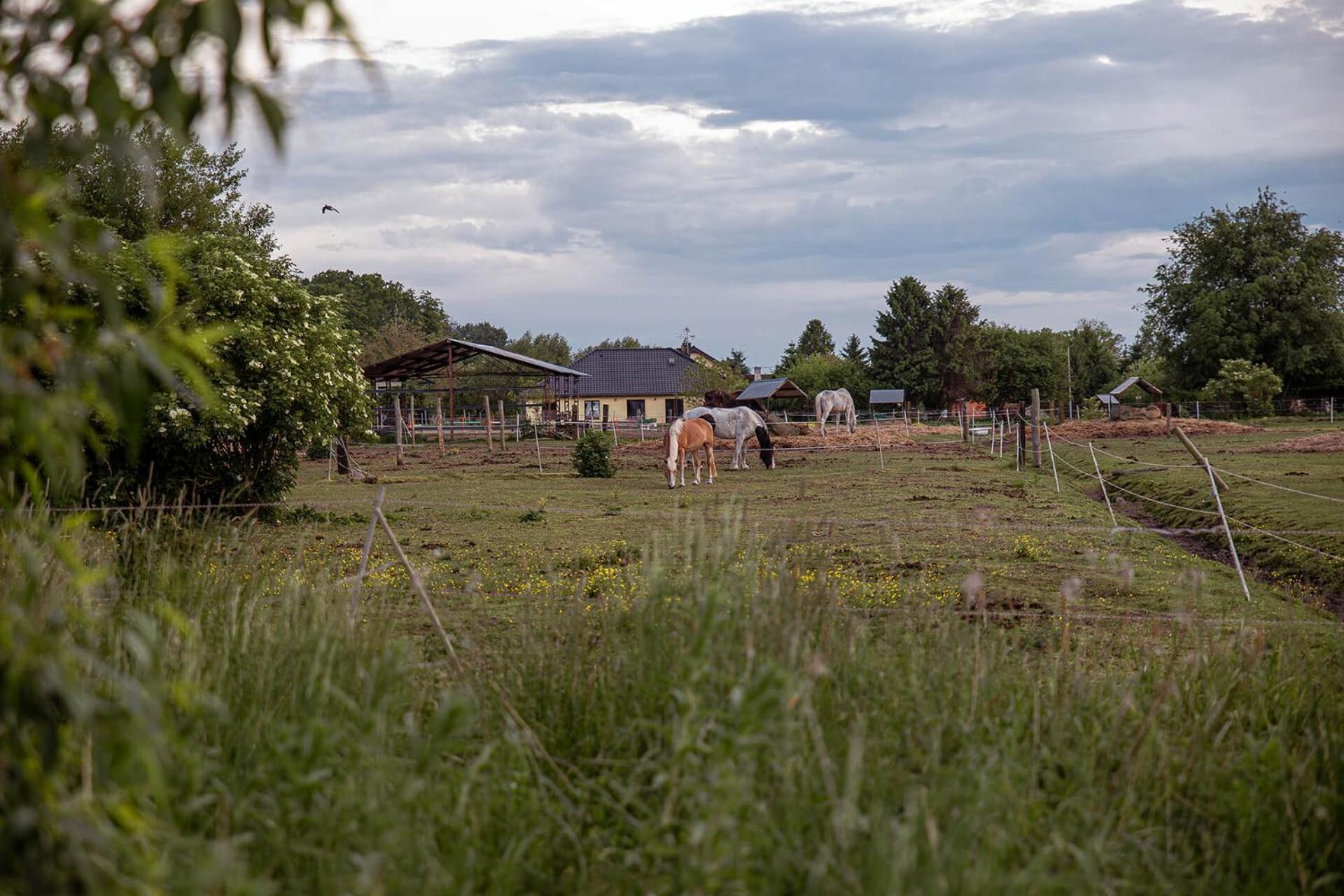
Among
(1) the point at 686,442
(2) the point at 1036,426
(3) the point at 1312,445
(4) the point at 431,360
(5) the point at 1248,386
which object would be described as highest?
(4) the point at 431,360

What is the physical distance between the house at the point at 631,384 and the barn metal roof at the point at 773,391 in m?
16.2

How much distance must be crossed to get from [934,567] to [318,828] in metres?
8.57

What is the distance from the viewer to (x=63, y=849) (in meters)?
2.38

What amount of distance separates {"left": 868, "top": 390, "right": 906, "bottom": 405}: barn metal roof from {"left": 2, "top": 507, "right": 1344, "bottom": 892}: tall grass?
71.0m

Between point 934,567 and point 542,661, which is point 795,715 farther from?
point 934,567

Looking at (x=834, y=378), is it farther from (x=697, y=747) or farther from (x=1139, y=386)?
(x=697, y=747)

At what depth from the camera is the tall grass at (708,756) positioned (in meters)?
2.98

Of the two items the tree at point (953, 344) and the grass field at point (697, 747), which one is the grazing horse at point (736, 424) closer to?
the grass field at point (697, 747)

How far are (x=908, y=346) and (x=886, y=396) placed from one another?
6.15 meters

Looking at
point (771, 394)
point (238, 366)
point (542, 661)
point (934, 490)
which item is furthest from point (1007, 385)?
point (542, 661)

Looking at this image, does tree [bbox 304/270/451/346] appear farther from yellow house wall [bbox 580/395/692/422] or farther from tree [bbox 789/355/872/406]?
tree [bbox 789/355/872/406]

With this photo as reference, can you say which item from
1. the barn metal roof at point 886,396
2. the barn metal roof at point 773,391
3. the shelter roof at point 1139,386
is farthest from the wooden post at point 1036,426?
the barn metal roof at point 886,396

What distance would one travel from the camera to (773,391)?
62.2m

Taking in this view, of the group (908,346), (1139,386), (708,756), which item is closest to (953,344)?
(908,346)
